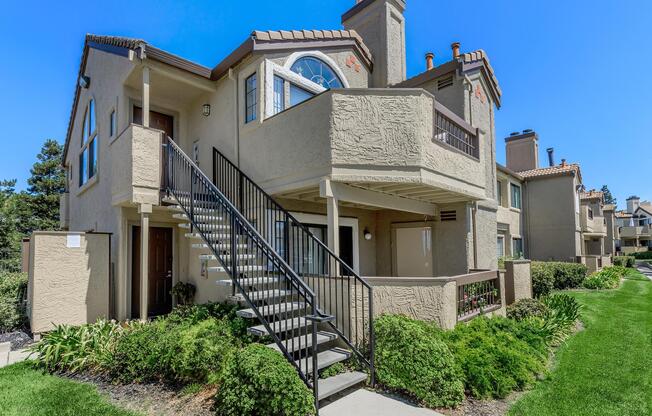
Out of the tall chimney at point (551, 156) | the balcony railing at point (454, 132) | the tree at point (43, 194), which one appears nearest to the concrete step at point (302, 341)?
the balcony railing at point (454, 132)

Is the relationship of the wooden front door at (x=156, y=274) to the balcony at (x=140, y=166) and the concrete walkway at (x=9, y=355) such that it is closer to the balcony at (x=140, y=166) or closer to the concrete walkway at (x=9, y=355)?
the balcony at (x=140, y=166)

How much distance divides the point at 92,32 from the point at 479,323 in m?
13.9

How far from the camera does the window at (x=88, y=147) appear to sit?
11.7 metres

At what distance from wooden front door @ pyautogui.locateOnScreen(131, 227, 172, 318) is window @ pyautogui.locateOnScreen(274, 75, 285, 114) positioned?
15.5 feet

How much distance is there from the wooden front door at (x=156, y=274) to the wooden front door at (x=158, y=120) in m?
3.10

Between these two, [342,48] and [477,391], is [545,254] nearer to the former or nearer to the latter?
[342,48]

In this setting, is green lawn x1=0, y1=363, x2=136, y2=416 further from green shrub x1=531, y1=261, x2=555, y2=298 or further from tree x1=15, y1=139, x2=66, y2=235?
tree x1=15, y1=139, x2=66, y2=235

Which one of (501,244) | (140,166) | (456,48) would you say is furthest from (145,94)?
(501,244)

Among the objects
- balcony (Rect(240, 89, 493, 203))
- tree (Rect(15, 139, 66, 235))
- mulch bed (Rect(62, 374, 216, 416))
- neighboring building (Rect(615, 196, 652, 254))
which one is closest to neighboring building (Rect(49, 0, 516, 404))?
balcony (Rect(240, 89, 493, 203))

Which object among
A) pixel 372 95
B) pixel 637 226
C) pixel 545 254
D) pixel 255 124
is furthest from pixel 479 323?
pixel 637 226

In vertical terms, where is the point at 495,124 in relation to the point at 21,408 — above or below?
above

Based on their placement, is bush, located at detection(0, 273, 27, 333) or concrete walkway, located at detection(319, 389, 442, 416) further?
bush, located at detection(0, 273, 27, 333)

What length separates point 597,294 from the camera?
47.5ft

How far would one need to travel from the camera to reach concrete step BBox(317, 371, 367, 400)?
4.55m
